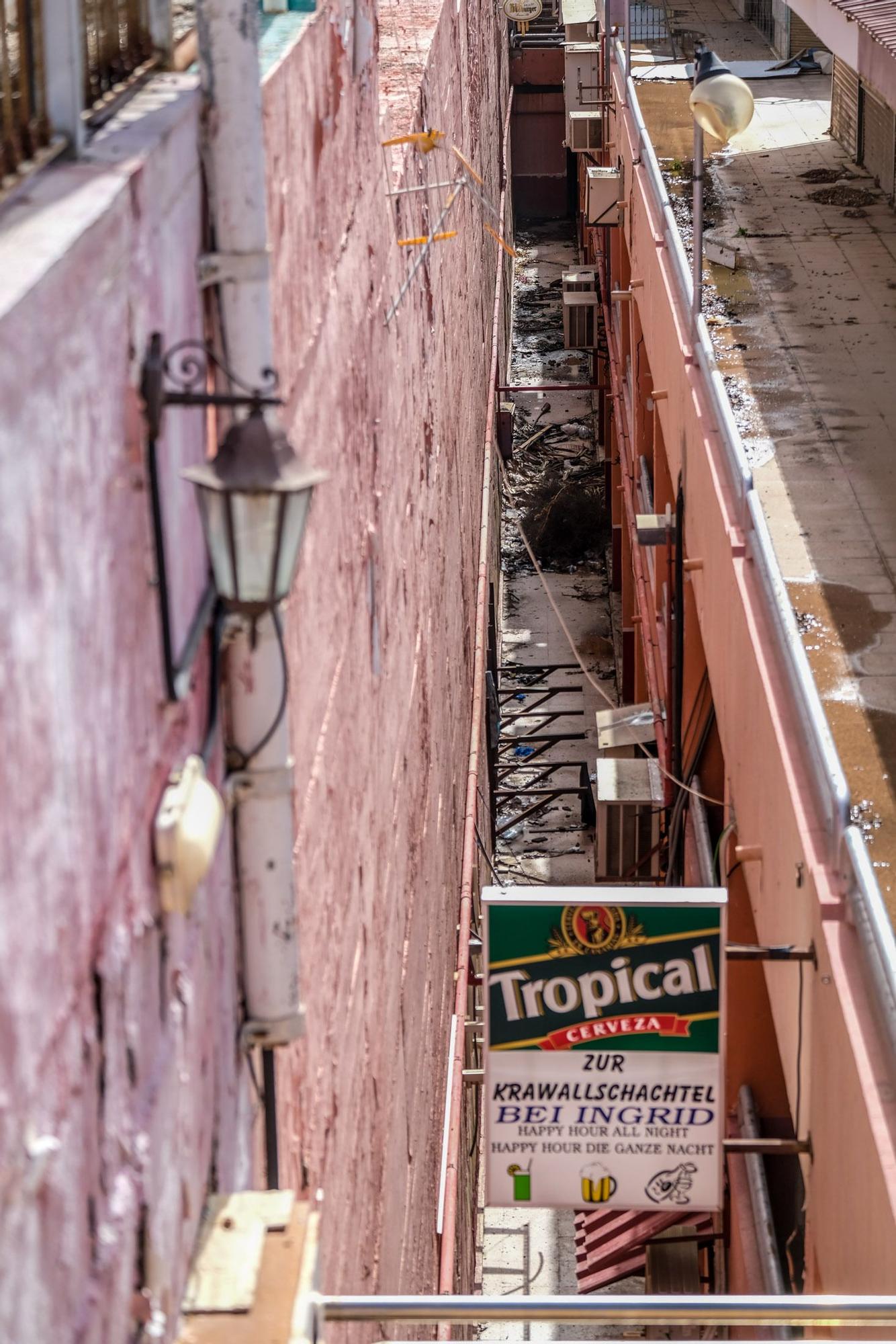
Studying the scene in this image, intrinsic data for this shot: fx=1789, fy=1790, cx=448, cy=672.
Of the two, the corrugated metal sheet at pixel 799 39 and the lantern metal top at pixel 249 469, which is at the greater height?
the lantern metal top at pixel 249 469

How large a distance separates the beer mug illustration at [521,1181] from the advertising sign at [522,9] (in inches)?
1150

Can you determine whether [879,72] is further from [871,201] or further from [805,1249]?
→ [805,1249]

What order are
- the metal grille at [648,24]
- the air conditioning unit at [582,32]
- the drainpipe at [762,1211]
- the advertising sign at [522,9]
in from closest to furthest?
the drainpipe at [762,1211], the metal grille at [648,24], the air conditioning unit at [582,32], the advertising sign at [522,9]

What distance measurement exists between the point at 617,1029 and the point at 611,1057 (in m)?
0.12

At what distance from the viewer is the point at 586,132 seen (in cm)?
2569

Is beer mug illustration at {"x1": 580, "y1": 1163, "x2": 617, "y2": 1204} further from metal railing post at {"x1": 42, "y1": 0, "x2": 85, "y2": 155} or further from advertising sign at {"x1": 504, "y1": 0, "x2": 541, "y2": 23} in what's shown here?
advertising sign at {"x1": 504, "y1": 0, "x2": 541, "y2": 23}

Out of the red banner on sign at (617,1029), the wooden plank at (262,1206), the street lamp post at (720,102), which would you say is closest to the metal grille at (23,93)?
the wooden plank at (262,1206)

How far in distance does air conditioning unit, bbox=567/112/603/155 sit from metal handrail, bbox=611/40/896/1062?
573 inches

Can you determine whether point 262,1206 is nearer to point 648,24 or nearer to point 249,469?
point 249,469

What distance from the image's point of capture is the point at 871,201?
1962cm

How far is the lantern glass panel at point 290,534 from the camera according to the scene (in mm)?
3064

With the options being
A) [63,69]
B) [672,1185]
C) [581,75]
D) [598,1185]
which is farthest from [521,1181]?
[581,75]

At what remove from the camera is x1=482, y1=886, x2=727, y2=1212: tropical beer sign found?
721cm

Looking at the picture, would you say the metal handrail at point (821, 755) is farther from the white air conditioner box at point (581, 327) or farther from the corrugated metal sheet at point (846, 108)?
the white air conditioner box at point (581, 327)
